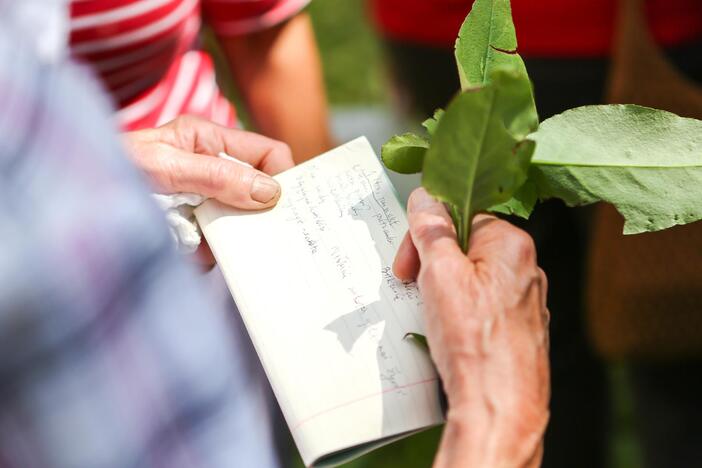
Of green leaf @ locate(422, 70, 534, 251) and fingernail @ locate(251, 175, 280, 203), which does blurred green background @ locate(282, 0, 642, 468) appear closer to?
fingernail @ locate(251, 175, 280, 203)

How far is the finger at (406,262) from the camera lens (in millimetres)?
719

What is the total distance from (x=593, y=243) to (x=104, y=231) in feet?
3.21

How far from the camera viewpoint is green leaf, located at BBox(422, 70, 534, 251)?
584 mm

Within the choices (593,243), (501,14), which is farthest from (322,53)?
(501,14)

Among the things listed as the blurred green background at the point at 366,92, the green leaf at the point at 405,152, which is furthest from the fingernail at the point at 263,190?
the blurred green background at the point at 366,92

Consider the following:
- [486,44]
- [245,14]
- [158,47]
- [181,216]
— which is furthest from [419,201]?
[245,14]

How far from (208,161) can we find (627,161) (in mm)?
400

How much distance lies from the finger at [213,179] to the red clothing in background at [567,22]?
622mm

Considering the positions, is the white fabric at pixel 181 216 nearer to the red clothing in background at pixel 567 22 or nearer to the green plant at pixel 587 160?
the green plant at pixel 587 160

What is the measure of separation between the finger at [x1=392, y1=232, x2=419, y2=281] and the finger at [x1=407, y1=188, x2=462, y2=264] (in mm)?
12

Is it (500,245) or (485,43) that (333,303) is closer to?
(500,245)

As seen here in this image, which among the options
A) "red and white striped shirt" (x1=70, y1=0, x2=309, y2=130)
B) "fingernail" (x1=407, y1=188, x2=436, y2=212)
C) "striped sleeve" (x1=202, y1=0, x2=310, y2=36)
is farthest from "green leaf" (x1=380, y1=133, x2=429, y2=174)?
"striped sleeve" (x1=202, y1=0, x2=310, y2=36)

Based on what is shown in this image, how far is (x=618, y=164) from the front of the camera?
26.1 inches

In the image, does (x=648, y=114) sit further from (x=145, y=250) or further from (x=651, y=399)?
(x=651, y=399)
